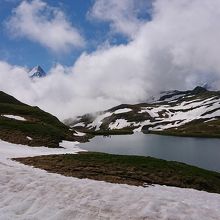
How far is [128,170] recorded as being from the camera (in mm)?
34969

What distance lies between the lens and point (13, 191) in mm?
21281

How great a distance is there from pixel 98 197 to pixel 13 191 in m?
4.71

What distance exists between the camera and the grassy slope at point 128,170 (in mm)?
32094

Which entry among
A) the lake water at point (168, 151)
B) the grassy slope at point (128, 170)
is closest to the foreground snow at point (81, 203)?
the grassy slope at point (128, 170)

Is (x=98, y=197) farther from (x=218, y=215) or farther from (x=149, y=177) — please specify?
(x=149, y=177)

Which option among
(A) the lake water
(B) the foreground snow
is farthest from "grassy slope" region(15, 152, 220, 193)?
(A) the lake water

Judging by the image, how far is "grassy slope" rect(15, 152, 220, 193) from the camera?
105 feet

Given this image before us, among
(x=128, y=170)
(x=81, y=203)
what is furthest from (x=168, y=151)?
(x=81, y=203)

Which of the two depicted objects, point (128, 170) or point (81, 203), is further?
point (128, 170)

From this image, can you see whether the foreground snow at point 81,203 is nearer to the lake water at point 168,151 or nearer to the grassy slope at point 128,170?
the grassy slope at point 128,170

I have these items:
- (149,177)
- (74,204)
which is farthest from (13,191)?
(149,177)

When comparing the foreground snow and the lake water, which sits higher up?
the lake water

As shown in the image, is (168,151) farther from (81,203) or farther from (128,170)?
(81,203)

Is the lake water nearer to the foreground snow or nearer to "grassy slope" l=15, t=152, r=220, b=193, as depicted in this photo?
"grassy slope" l=15, t=152, r=220, b=193
